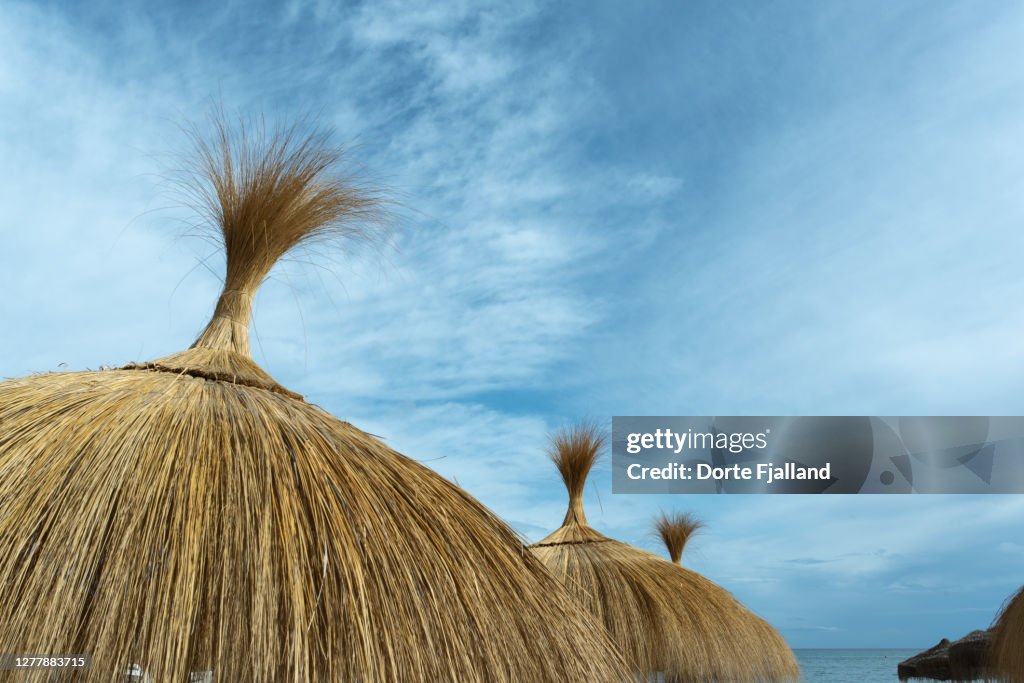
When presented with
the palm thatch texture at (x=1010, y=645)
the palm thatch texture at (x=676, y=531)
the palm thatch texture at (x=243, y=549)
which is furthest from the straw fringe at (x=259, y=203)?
the palm thatch texture at (x=676, y=531)

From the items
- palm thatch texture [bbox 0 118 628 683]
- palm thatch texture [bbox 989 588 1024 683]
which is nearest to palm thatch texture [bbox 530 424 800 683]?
palm thatch texture [bbox 989 588 1024 683]

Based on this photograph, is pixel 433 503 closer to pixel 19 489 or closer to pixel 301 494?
pixel 301 494

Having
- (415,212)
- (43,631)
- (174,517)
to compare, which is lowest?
(43,631)

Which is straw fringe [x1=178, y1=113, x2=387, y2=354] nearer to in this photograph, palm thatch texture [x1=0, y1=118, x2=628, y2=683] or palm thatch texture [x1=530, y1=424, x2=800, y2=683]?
palm thatch texture [x1=0, y1=118, x2=628, y2=683]

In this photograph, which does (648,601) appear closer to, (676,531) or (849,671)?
(676,531)

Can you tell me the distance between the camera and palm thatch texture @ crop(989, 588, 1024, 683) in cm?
532

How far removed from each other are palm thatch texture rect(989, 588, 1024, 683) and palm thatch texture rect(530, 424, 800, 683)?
254cm

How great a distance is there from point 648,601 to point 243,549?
581 cm

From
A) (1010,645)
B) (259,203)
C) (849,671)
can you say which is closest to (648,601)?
(1010,645)

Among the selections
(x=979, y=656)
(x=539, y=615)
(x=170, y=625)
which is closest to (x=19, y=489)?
(x=170, y=625)

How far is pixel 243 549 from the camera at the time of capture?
2102 mm

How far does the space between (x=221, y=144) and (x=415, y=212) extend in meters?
0.89

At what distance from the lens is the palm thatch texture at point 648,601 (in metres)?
7.08

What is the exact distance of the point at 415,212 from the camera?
11.7 feet
